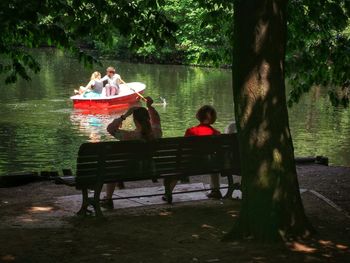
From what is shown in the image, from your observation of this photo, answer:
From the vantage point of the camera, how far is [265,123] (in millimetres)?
5762

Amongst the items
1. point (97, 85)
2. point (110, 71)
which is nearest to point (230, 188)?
point (110, 71)

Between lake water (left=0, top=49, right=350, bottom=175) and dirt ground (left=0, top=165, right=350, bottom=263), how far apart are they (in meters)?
3.38

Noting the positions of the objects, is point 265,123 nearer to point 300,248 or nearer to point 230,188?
point 300,248

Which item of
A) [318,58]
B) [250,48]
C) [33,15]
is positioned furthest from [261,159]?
[318,58]

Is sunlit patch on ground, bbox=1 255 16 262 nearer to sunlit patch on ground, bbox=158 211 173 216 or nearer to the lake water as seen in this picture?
sunlit patch on ground, bbox=158 211 173 216

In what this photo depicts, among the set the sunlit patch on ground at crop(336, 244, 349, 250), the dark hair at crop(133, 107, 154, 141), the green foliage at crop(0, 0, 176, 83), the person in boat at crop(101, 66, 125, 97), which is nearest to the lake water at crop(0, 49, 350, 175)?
the person in boat at crop(101, 66, 125, 97)

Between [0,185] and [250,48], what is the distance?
5.01 metres

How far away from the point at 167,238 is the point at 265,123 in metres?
1.36

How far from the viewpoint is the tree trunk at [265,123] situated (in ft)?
18.8

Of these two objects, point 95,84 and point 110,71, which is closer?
point 110,71

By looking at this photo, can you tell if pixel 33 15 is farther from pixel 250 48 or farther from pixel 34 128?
pixel 34 128

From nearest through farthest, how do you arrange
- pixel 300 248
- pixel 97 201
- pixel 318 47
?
pixel 300 248 → pixel 97 201 → pixel 318 47

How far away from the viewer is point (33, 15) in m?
6.82

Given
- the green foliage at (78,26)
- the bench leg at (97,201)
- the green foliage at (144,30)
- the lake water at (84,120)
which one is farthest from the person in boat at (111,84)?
the bench leg at (97,201)
